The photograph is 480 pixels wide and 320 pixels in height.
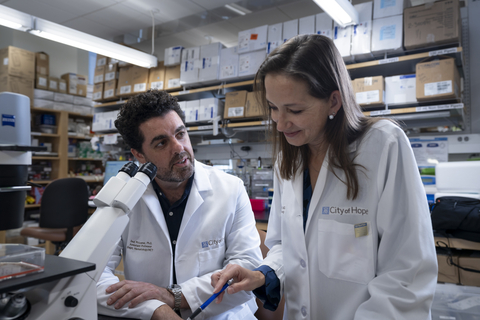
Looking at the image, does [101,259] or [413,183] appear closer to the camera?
[101,259]

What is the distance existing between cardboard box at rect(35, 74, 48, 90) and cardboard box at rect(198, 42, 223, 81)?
278 centimetres

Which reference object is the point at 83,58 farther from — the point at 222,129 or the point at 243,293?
the point at 243,293

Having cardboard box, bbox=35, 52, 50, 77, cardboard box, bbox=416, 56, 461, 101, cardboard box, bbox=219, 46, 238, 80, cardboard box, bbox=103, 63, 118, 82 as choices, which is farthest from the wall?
cardboard box, bbox=416, 56, 461, 101

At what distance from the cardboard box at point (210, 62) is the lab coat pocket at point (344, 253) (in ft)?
9.99

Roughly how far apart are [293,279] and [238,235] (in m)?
0.34

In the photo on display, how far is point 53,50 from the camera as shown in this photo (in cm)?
558

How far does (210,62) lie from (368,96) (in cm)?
180

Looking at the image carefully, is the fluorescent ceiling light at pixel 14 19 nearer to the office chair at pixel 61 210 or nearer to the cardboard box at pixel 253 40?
the office chair at pixel 61 210

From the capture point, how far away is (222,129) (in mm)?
3689

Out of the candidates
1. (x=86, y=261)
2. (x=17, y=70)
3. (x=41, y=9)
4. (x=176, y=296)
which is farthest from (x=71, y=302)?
(x=17, y=70)

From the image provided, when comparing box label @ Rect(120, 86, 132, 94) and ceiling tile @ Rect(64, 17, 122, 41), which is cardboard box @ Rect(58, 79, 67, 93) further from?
box label @ Rect(120, 86, 132, 94)

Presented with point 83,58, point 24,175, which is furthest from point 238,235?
point 83,58

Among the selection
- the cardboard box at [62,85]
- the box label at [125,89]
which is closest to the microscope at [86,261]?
the box label at [125,89]

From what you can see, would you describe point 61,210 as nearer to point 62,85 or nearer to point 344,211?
point 344,211
